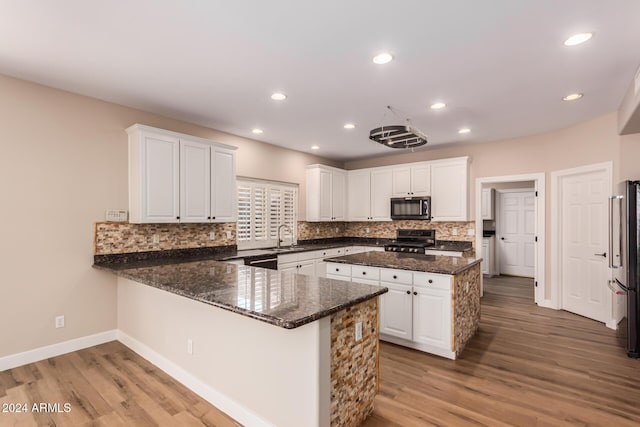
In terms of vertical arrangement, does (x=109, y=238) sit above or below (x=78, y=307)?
above

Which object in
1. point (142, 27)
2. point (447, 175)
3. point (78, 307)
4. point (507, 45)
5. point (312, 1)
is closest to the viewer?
point (312, 1)

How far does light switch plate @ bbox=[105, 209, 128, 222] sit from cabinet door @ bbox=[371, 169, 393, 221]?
435 cm

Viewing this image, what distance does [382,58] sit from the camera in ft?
8.54

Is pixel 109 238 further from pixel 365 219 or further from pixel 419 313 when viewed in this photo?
pixel 365 219

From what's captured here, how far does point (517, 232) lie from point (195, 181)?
739 centimetres

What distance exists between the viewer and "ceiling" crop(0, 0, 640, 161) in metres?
2.03

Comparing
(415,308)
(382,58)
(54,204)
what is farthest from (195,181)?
(415,308)

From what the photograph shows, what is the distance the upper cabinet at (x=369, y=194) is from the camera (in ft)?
20.9

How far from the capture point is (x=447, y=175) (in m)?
5.63

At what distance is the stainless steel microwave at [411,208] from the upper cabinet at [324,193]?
1.13 meters

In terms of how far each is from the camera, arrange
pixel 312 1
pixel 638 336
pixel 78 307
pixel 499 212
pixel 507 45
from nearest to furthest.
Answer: pixel 312 1, pixel 507 45, pixel 638 336, pixel 78 307, pixel 499 212

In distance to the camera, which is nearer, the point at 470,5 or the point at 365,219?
the point at 470,5

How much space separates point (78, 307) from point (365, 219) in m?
4.80

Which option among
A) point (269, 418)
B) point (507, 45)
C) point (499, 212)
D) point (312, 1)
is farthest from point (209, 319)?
point (499, 212)
